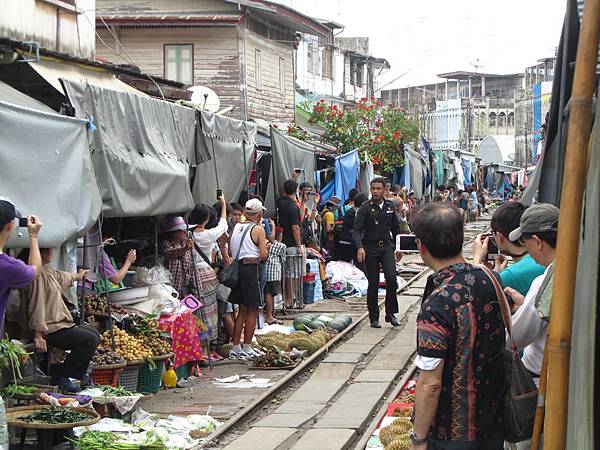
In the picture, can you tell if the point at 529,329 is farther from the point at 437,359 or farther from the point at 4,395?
the point at 4,395

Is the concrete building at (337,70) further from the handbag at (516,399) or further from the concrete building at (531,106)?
the handbag at (516,399)

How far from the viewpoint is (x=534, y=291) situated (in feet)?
16.0

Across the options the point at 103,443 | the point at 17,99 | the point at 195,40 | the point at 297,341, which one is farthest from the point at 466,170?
the point at 103,443

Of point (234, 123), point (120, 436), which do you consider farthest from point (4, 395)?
point (234, 123)

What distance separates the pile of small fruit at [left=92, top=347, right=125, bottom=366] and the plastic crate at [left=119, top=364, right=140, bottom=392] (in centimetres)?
25

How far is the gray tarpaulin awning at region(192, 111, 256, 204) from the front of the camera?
13234mm

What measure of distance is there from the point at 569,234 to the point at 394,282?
36.2ft

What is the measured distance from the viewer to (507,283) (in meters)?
5.89

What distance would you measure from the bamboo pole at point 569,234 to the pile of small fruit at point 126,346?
277 inches

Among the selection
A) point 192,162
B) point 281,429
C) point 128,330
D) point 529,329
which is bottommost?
point 281,429

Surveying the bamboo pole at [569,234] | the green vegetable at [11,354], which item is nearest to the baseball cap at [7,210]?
the green vegetable at [11,354]

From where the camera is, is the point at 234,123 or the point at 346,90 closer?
the point at 234,123

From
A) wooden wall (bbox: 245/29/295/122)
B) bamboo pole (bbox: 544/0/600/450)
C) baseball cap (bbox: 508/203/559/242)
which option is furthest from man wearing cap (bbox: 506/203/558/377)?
wooden wall (bbox: 245/29/295/122)

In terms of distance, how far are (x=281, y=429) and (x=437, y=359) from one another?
500 cm
